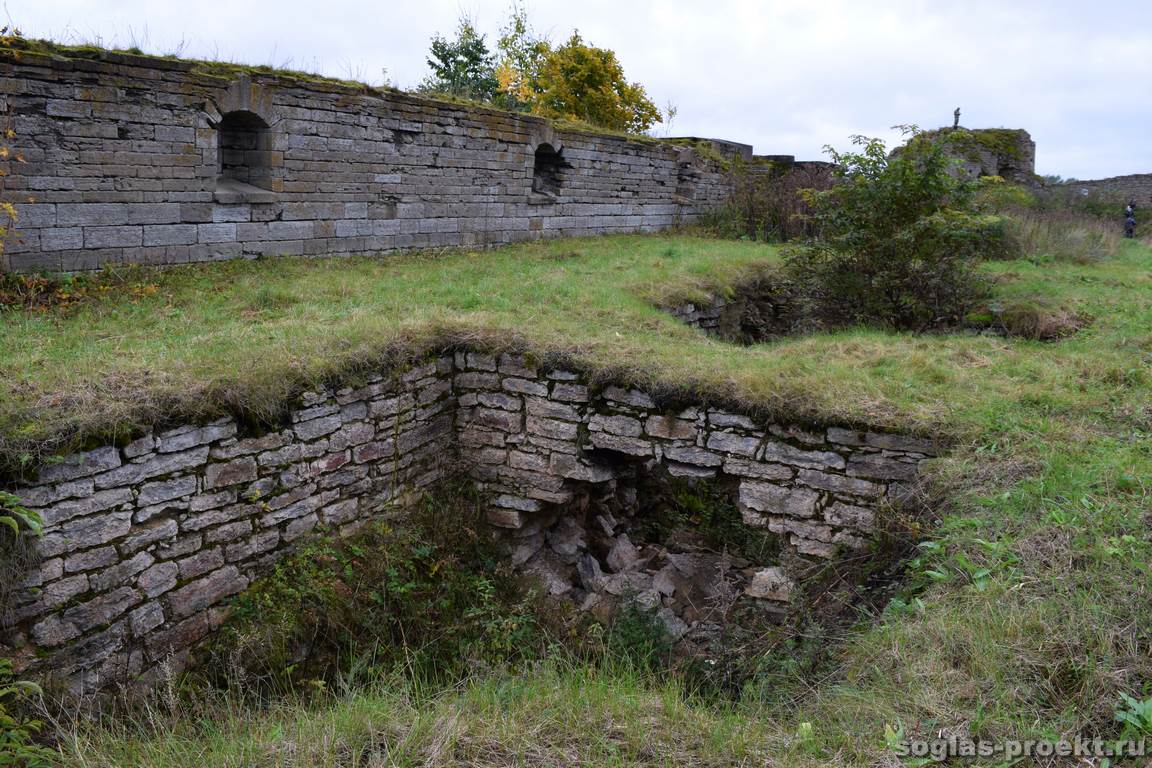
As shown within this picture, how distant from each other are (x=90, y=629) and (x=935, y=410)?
5.20m

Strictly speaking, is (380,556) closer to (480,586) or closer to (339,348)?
(480,586)

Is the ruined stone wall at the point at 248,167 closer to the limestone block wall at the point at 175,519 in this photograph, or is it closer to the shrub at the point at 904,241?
the limestone block wall at the point at 175,519

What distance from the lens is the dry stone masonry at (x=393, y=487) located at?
407 centimetres

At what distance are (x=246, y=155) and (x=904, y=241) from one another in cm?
762

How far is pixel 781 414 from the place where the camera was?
5.35 m

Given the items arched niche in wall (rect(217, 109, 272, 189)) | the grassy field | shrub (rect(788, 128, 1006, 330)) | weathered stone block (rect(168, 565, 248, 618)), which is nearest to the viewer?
the grassy field

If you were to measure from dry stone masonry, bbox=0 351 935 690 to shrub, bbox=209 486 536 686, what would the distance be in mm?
191

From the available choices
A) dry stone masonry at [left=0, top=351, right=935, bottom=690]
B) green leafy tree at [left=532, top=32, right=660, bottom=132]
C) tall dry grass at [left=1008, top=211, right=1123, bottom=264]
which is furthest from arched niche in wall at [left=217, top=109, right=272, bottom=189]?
green leafy tree at [left=532, top=32, right=660, bottom=132]

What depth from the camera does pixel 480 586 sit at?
18.4 feet

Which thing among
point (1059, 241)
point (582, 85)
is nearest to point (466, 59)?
point (582, 85)

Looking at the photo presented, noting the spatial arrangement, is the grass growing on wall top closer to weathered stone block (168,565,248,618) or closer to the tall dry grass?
weathered stone block (168,565,248,618)

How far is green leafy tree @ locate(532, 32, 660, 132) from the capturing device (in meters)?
23.7

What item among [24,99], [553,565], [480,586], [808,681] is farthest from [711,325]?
[24,99]

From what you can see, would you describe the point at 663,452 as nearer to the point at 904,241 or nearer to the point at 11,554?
the point at 11,554
